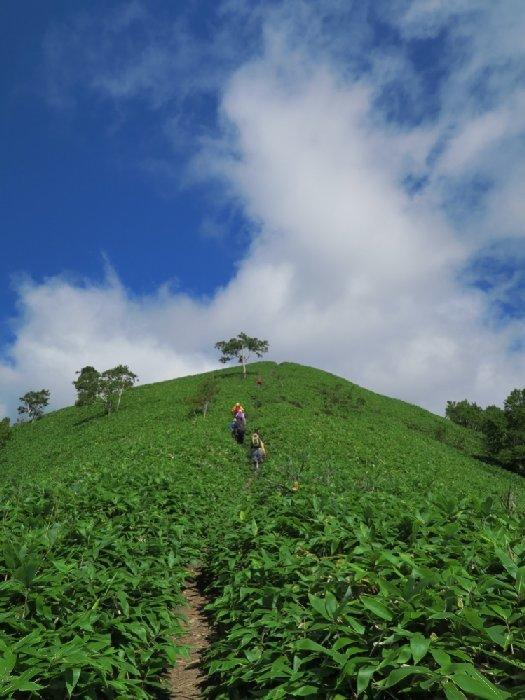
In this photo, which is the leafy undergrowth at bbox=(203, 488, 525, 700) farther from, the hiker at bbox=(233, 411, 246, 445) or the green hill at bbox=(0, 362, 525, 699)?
the hiker at bbox=(233, 411, 246, 445)

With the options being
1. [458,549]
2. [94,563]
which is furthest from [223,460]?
[458,549]

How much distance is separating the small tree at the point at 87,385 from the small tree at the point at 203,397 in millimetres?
11186

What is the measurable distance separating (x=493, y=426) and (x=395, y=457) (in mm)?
23544

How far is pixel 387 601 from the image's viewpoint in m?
4.77

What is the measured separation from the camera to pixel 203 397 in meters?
48.7

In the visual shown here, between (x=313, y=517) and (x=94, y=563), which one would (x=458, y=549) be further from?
(x=94, y=563)

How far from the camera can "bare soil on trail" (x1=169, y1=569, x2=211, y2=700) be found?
5725 millimetres

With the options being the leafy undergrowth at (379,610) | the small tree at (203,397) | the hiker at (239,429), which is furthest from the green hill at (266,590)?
the small tree at (203,397)

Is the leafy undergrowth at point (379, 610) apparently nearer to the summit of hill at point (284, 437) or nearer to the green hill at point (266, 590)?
the green hill at point (266, 590)

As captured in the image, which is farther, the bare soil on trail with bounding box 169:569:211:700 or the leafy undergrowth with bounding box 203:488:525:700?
the bare soil on trail with bounding box 169:569:211:700

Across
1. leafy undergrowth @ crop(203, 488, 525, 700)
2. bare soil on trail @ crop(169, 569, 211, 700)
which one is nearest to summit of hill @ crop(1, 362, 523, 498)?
leafy undergrowth @ crop(203, 488, 525, 700)

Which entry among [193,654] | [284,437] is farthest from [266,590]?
[284,437]

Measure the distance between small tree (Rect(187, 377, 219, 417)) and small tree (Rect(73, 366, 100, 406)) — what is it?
36.7 feet

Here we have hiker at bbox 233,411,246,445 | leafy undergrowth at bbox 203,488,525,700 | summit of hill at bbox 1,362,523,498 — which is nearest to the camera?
leafy undergrowth at bbox 203,488,525,700
